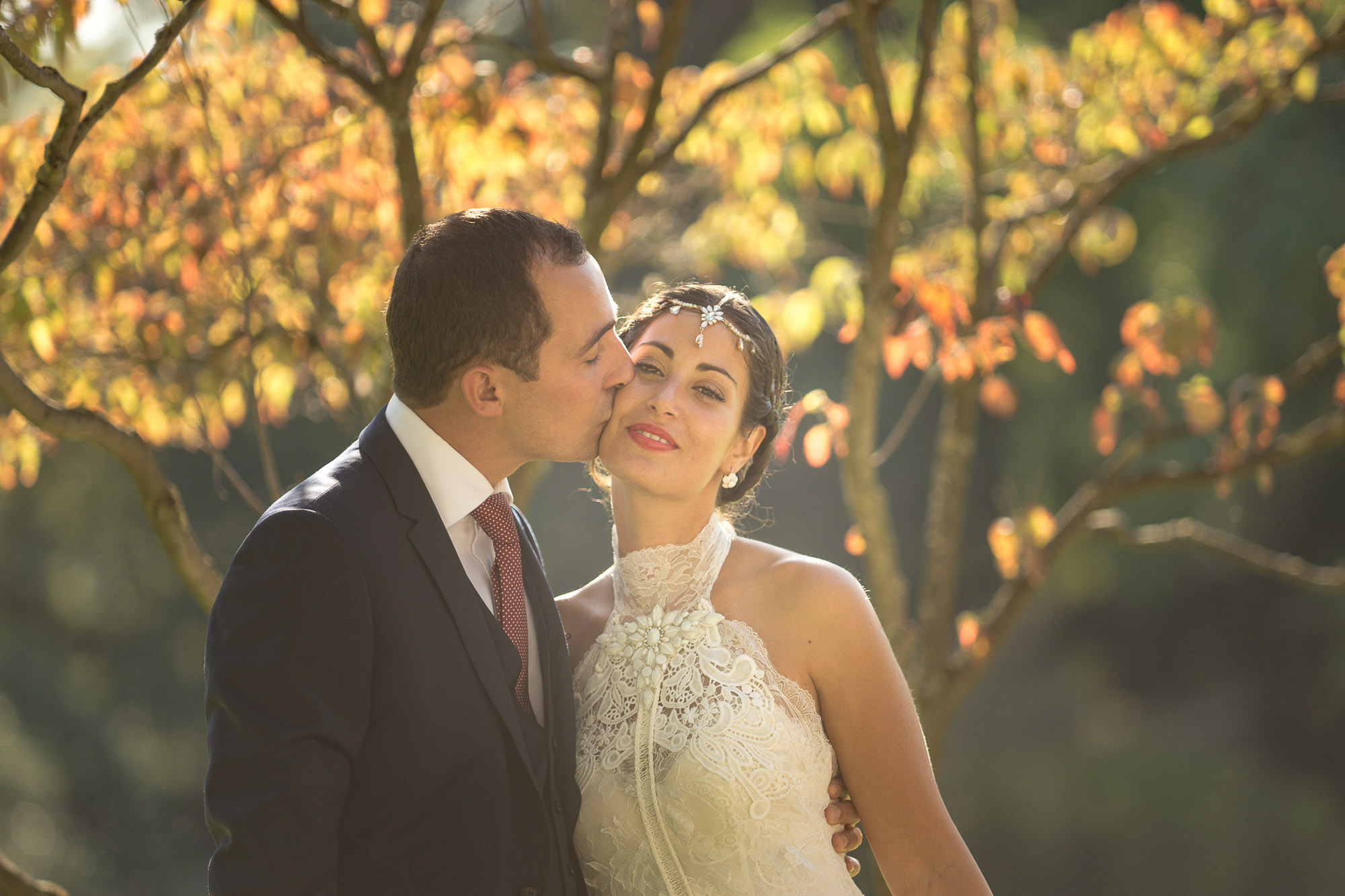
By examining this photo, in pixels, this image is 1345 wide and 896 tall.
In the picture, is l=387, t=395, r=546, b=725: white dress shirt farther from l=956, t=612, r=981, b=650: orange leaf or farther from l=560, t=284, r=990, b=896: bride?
l=956, t=612, r=981, b=650: orange leaf

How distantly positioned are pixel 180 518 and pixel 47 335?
1.21 meters

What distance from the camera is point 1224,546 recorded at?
13.3 ft

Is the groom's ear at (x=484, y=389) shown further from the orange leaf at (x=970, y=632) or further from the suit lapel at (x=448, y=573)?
the orange leaf at (x=970, y=632)

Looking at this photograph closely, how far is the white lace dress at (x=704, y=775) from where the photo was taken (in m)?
2.41

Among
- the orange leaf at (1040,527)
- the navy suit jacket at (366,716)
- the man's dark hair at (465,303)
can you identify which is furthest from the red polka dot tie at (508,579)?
the orange leaf at (1040,527)

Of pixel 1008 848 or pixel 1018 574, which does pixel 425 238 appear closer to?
pixel 1018 574

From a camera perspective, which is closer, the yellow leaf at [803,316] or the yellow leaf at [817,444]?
the yellow leaf at [817,444]

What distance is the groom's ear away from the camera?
2.20m

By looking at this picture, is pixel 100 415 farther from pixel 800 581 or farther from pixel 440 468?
pixel 800 581

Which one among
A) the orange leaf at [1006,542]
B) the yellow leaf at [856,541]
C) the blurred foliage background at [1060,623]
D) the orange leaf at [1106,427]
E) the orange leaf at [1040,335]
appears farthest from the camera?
the blurred foliage background at [1060,623]

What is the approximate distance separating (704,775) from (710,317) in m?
1.12

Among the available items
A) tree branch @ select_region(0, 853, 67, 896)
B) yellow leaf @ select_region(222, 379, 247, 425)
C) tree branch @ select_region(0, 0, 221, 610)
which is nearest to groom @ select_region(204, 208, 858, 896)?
tree branch @ select_region(0, 0, 221, 610)

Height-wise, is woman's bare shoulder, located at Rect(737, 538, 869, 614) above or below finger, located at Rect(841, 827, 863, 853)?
above

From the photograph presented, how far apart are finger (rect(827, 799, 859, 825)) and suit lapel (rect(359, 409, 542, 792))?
2.79 feet
